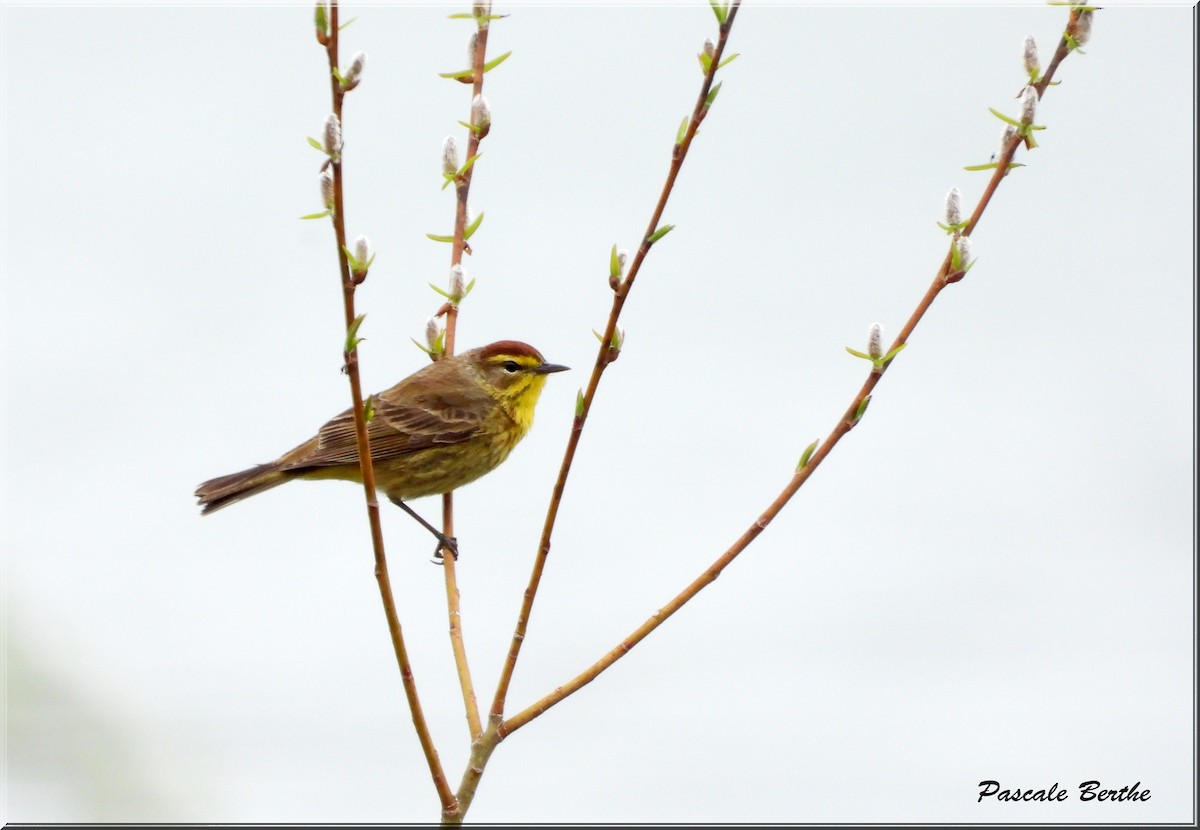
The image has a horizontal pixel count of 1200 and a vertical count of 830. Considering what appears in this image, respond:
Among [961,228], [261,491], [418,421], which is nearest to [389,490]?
[418,421]

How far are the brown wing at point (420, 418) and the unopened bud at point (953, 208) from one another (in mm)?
3093

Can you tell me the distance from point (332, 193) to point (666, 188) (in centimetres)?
49

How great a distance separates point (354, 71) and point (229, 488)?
2858 mm

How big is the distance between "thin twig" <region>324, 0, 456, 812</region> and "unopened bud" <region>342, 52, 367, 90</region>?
10mm

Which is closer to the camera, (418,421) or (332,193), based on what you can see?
(332,193)

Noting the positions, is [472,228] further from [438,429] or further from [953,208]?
[438,429]

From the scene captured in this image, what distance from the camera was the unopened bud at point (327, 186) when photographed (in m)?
1.79

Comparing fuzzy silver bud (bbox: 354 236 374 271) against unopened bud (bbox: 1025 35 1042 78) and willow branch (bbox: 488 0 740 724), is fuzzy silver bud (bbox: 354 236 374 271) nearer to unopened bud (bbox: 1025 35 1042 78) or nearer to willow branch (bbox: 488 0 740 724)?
willow branch (bbox: 488 0 740 724)

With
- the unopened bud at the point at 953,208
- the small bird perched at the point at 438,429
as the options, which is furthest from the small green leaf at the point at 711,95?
the small bird perched at the point at 438,429

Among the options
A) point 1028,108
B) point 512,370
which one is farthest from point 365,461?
point 512,370

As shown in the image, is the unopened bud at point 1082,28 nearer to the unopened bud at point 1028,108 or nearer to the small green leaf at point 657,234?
the unopened bud at point 1028,108

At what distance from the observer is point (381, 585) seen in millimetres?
1998

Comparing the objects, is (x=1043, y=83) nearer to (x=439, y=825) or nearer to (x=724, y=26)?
(x=724, y=26)

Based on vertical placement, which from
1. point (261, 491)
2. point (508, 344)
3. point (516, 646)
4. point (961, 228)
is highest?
point (508, 344)
